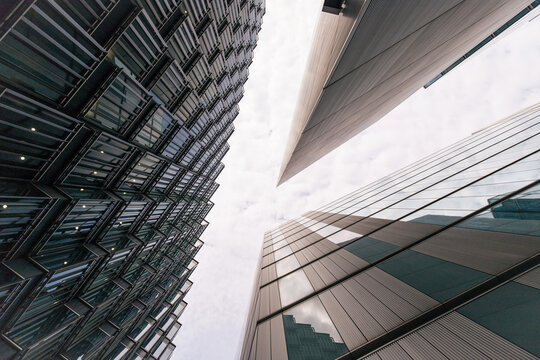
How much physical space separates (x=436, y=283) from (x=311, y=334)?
4490mm

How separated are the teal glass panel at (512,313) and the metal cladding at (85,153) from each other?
17390 mm

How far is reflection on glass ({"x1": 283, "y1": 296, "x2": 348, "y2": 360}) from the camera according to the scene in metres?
6.48

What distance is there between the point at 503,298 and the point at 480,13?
12.8m

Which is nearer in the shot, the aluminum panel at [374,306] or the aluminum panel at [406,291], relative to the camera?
the aluminum panel at [406,291]

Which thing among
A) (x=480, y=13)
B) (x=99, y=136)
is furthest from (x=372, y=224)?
(x=99, y=136)

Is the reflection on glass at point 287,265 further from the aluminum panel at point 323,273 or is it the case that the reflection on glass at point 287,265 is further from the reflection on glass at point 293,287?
the aluminum panel at point 323,273

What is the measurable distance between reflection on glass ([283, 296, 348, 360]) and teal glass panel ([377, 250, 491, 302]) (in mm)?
3008

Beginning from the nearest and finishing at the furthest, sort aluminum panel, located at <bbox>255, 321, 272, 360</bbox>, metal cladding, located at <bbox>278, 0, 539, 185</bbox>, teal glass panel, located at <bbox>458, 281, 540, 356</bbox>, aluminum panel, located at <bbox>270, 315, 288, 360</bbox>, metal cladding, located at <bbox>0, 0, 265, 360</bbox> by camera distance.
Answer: teal glass panel, located at <bbox>458, 281, 540, 356</bbox>, metal cladding, located at <bbox>278, 0, 539, 185</bbox>, aluminum panel, located at <bbox>270, 315, 288, 360</bbox>, aluminum panel, located at <bbox>255, 321, 272, 360</bbox>, metal cladding, located at <bbox>0, 0, 265, 360</bbox>

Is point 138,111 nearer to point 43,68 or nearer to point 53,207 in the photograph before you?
point 43,68

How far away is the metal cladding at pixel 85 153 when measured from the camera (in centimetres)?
1025

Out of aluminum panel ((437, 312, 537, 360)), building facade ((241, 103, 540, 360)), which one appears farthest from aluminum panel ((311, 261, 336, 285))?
aluminum panel ((437, 312, 537, 360))

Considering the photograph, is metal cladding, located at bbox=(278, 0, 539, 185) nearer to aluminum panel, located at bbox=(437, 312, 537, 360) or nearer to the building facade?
the building facade

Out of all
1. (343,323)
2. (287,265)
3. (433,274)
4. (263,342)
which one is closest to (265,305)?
(263,342)

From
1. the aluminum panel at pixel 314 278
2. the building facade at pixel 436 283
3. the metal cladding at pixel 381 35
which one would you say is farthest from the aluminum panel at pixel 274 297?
the metal cladding at pixel 381 35
